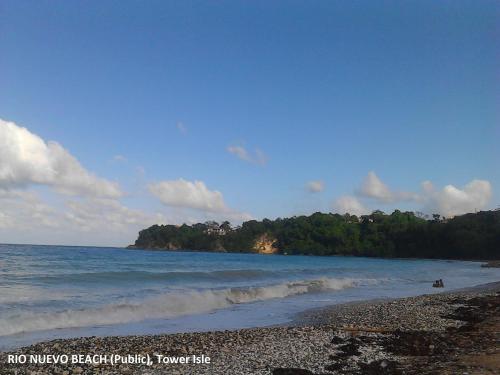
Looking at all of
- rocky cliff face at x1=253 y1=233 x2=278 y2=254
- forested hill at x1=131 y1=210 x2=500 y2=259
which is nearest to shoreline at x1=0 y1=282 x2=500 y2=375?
forested hill at x1=131 y1=210 x2=500 y2=259

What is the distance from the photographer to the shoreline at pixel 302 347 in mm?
8961

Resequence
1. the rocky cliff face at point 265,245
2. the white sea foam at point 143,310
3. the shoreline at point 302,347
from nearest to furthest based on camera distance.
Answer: the shoreline at point 302,347 < the white sea foam at point 143,310 < the rocky cliff face at point 265,245

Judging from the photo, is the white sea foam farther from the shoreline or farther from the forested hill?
the forested hill

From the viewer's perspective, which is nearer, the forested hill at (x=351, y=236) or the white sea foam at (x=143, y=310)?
the white sea foam at (x=143, y=310)

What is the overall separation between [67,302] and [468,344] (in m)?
15.8

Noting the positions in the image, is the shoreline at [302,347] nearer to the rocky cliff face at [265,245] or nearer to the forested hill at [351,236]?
the forested hill at [351,236]

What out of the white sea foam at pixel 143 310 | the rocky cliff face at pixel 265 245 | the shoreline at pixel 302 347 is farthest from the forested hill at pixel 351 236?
the shoreline at pixel 302 347

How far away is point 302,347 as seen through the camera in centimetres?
1092

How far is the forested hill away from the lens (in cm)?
12569

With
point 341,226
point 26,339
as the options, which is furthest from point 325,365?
point 341,226

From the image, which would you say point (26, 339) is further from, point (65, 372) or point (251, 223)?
point (251, 223)

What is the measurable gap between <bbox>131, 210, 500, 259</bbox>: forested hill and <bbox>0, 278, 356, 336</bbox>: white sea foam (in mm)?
110328

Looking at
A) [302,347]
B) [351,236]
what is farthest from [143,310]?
[351,236]

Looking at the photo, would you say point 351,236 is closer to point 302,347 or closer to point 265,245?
point 265,245
